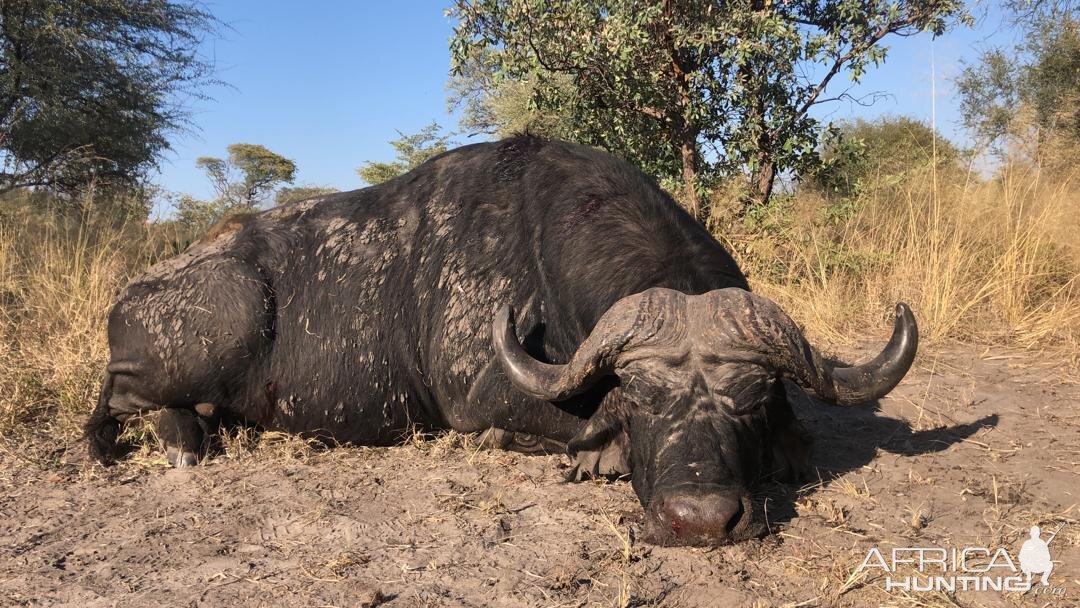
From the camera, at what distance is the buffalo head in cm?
258

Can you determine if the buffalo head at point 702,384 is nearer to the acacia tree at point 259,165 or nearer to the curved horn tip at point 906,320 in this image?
the curved horn tip at point 906,320

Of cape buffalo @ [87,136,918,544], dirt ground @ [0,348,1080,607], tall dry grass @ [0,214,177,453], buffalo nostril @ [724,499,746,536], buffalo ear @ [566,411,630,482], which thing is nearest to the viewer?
dirt ground @ [0,348,1080,607]

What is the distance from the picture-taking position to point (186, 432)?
A: 3.94 m

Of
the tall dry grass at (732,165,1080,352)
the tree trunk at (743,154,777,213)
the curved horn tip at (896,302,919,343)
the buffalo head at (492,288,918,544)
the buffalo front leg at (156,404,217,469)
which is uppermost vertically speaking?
the tree trunk at (743,154,777,213)

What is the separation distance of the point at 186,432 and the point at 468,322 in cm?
169

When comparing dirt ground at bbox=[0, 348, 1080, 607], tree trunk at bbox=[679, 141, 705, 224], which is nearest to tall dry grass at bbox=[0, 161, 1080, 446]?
tree trunk at bbox=[679, 141, 705, 224]

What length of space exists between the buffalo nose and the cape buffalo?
229 millimetres

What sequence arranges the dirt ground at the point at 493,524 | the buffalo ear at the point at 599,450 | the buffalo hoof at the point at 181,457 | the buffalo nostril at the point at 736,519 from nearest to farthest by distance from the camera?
the dirt ground at the point at 493,524 → the buffalo nostril at the point at 736,519 → the buffalo ear at the point at 599,450 → the buffalo hoof at the point at 181,457

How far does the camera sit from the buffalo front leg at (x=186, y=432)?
3.83 m

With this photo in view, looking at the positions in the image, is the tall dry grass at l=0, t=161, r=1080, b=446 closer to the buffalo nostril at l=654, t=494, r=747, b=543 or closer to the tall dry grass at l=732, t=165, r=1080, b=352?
the tall dry grass at l=732, t=165, r=1080, b=352

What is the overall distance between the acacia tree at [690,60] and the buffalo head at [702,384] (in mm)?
4012

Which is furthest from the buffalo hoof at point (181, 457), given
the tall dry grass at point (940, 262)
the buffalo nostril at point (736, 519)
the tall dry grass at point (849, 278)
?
the tall dry grass at point (940, 262)

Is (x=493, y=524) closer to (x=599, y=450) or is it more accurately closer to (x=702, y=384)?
(x=599, y=450)

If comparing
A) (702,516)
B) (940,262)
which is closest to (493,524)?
(702,516)
